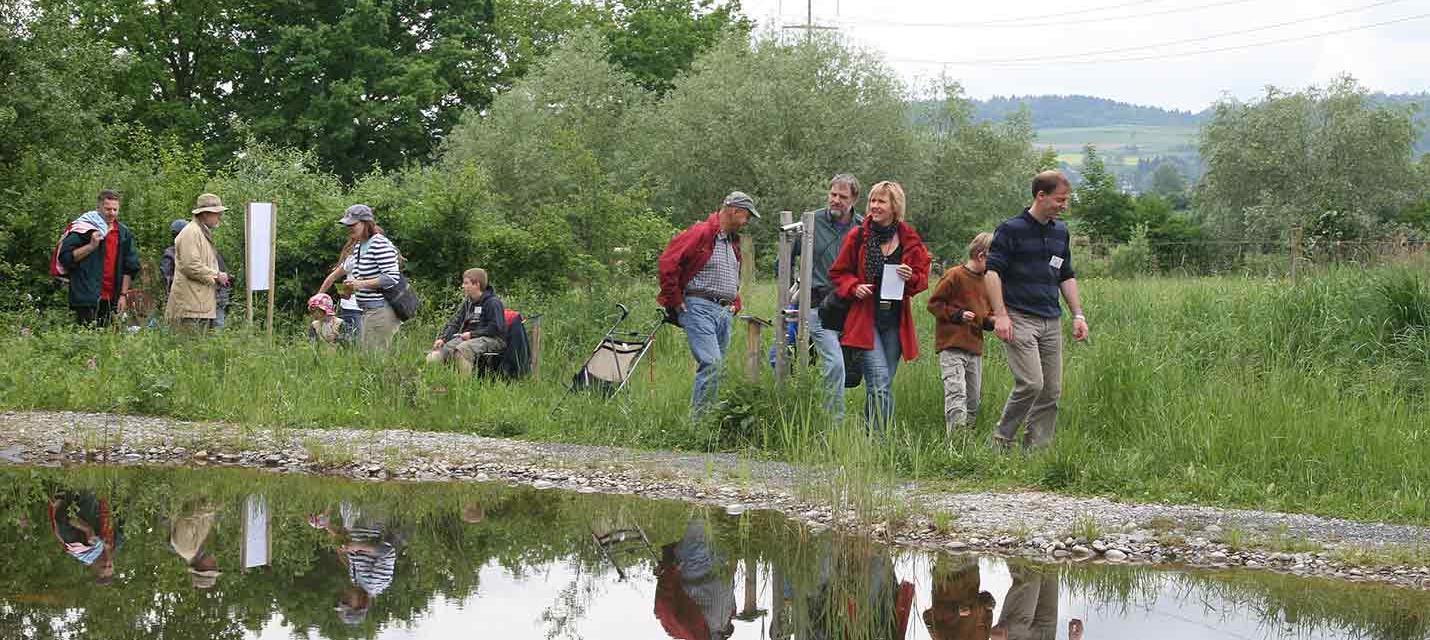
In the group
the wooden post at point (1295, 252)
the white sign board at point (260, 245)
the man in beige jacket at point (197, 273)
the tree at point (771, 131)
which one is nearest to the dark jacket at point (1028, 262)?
the wooden post at point (1295, 252)

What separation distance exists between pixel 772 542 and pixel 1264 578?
2.30 meters

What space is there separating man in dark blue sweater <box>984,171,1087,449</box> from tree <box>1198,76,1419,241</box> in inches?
2377

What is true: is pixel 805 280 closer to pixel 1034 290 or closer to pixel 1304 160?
pixel 1034 290

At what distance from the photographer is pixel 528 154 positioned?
152ft

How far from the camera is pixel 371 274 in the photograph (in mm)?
13703

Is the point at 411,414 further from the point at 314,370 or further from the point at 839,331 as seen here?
the point at 839,331

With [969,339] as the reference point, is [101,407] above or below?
below

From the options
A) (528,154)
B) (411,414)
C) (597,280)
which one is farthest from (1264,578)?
(528,154)

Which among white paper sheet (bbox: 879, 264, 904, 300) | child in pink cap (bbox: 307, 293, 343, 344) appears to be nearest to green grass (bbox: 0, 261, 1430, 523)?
child in pink cap (bbox: 307, 293, 343, 344)

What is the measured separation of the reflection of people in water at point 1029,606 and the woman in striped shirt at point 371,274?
7766 millimetres

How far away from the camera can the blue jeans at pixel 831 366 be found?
1012 cm

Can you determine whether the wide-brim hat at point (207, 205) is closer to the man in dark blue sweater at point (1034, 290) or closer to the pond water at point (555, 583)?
the pond water at point (555, 583)

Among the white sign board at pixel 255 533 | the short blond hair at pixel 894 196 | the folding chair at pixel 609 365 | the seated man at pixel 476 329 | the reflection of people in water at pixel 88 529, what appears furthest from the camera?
the seated man at pixel 476 329

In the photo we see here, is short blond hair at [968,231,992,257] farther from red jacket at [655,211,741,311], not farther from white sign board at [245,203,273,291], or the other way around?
white sign board at [245,203,273,291]
